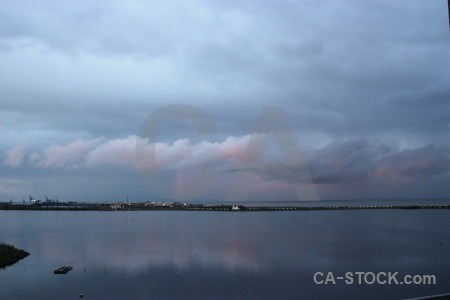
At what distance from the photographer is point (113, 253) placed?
1885 inches

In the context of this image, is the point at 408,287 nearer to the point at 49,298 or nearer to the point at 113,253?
the point at 49,298

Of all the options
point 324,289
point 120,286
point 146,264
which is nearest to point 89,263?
point 146,264

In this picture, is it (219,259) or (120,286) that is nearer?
→ (120,286)

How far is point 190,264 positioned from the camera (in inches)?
1612

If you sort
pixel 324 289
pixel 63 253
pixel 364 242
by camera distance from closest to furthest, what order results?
1. pixel 324 289
2. pixel 63 253
3. pixel 364 242

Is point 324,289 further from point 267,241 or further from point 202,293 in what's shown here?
point 267,241

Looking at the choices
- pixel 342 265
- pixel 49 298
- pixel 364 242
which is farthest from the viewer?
pixel 364 242

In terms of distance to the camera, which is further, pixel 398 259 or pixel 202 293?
pixel 398 259

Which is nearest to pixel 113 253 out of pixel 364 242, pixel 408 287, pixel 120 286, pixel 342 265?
pixel 120 286

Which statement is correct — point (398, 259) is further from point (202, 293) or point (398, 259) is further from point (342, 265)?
point (202, 293)

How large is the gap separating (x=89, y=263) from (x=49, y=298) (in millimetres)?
13551

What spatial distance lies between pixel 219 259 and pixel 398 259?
22362 mm

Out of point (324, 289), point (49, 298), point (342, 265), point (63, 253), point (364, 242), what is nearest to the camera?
point (49, 298)

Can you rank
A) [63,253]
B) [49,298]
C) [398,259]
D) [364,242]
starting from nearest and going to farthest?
[49,298]
[398,259]
[63,253]
[364,242]
